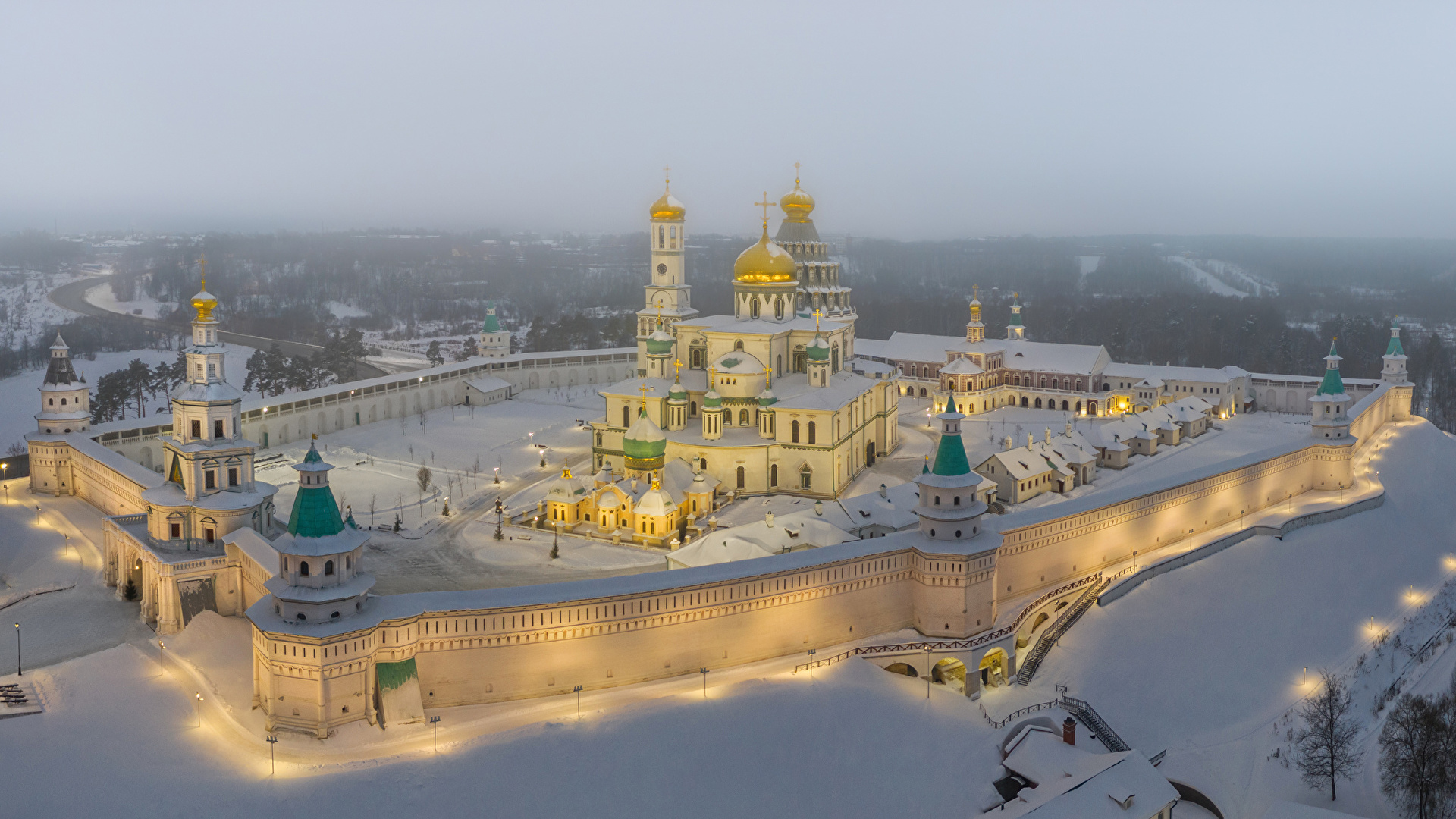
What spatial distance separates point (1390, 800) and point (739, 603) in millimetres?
9810

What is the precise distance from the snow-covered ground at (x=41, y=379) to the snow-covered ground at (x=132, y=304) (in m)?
13.9

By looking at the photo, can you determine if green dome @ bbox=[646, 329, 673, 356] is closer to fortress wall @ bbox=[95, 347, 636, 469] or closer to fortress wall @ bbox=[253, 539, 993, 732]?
Answer: fortress wall @ bbox=[95, 347, 636, 469]

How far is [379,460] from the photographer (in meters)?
31.0

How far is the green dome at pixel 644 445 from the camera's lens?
26.0 m

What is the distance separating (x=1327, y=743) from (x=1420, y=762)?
1.19 metres

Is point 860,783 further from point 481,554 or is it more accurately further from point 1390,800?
point 481,554

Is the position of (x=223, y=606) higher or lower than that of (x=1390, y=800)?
Answer: higher

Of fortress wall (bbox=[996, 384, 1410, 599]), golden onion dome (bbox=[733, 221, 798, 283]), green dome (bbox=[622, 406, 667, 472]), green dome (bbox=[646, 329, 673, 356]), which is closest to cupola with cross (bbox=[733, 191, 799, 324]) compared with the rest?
golden onion dome (bbox=[733, 221, 798, 283])

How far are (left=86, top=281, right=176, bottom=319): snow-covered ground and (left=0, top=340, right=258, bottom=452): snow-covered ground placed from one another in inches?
548

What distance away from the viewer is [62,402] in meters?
27.5

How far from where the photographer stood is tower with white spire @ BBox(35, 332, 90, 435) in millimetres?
27266

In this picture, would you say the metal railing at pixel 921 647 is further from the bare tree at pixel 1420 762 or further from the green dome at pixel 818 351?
the green dome at pixel 818 351

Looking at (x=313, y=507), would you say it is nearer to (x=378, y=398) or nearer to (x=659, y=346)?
(x=659, y=346)

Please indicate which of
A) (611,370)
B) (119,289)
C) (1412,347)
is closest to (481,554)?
(611,370)
